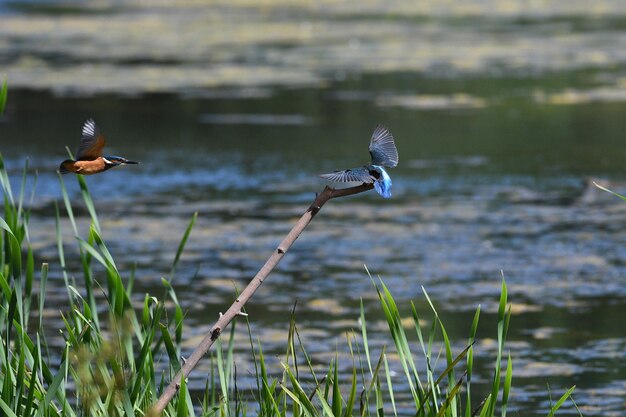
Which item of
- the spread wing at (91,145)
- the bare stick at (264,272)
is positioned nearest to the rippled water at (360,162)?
the bare stick at (264,272)

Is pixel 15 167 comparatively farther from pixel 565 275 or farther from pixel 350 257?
pixel 565 275

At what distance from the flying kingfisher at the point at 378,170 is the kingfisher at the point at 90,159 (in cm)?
26

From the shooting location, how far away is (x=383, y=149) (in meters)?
1.61

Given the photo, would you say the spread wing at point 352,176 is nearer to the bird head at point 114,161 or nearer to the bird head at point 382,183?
the bird head at point 382,183

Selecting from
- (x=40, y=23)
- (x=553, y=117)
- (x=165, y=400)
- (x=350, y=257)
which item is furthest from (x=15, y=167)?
(x=40, y=23)

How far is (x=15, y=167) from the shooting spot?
8891 mm

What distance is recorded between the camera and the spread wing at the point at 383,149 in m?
1.58

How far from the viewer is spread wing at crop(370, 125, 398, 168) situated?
62.2 inches

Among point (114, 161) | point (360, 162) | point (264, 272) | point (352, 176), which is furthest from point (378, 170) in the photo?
point (360, 162)

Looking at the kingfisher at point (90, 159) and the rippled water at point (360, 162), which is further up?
the kingfisher at point (90, 159)

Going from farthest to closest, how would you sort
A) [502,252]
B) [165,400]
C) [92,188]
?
1. [92,188]
2. [502,252]
3. [165,400]

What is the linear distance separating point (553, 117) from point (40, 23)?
11176mm

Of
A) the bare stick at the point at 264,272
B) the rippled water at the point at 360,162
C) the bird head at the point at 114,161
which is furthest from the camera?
the rippled water at the point at 360,162

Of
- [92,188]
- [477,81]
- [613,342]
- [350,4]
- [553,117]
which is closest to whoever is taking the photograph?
[613,342]
